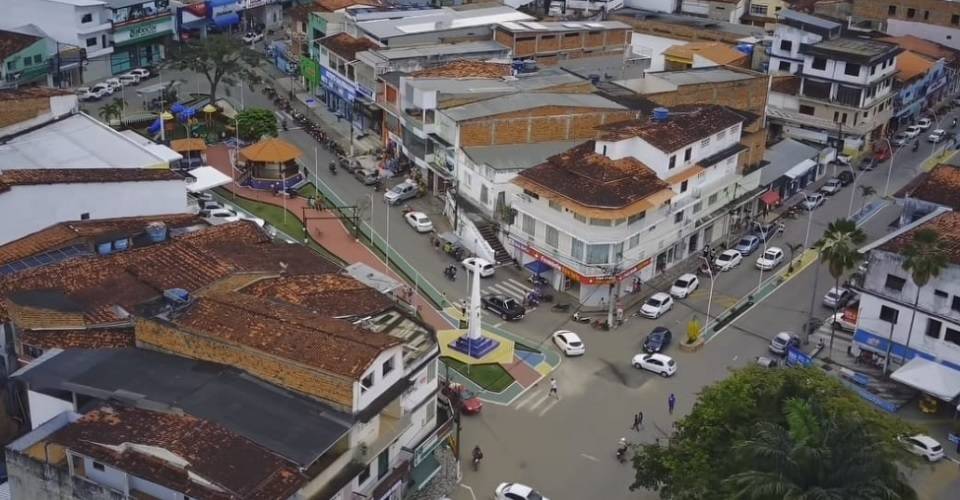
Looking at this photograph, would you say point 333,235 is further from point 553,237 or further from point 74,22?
point 74,22

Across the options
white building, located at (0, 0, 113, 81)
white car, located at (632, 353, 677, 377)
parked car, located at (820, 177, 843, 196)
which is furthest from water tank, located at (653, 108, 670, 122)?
white building, located at (0, 0, 113, 81)

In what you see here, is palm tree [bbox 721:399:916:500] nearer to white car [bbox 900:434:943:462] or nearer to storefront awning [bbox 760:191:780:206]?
white car [bbox 900:434:943:462]

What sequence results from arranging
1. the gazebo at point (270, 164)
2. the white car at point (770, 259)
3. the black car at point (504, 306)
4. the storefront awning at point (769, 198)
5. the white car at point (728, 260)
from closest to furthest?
the black car at point (504, 306) < the white car at point (728, 260) < the white car at point (770, 259) < the storefront awning at point (769, 198) < the gazebo at point (270, 164)

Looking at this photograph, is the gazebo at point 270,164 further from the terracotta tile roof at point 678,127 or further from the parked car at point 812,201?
the parked car at point 812,201

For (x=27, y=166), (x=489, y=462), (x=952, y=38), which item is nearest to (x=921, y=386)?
(x=489, y=462)

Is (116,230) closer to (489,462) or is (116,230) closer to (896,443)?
(489,462)

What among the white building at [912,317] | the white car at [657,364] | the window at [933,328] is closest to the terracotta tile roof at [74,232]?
the white car at [657,364]
